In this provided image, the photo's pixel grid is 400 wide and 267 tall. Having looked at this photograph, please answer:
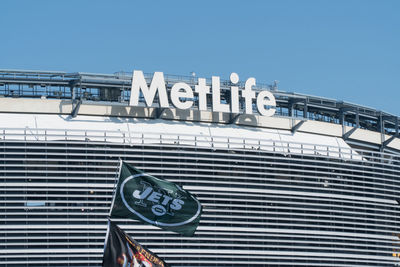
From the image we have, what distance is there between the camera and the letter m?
88.2 meters

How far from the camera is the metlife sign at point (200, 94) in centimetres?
8856

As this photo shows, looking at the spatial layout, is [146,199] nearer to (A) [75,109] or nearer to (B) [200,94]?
(A) [75,109]

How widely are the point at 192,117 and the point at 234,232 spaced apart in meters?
13.9

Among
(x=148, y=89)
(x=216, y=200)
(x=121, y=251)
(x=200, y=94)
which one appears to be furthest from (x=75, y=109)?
(x=121, y=251)

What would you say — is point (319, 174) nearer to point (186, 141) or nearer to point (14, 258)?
point (186, 141)

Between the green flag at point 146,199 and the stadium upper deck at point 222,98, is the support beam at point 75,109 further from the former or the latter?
the green flag at point 146,199

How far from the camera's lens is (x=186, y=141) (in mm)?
86438

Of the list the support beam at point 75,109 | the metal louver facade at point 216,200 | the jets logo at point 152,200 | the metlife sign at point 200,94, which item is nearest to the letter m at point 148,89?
the metlife sign at point 200,94

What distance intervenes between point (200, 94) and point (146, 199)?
2012 inches

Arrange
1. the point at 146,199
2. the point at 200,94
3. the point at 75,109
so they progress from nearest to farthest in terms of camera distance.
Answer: the point at 146,199, the point at 75,109, the point at 200,94

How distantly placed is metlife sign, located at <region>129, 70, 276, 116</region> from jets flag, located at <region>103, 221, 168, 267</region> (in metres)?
50.2

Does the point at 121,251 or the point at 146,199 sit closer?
the point at 121,251

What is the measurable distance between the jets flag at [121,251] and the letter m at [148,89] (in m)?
50.2

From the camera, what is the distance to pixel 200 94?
9131 centimetres
